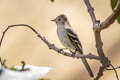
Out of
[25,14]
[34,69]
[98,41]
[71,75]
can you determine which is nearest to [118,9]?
[98,41]

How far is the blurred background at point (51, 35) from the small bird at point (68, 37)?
0.67 metres

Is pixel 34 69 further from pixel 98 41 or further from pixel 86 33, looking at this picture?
pixel 86 33

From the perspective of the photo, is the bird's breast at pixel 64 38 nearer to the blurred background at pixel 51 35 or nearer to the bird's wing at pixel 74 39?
the bird's wing at pixel 74 39

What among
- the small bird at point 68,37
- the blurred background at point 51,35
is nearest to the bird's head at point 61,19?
the small bird at point 68,37

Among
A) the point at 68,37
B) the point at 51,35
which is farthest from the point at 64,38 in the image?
the point at 51,35

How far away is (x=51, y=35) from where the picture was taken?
3.22 m

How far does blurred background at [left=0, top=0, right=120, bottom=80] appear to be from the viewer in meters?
3.01

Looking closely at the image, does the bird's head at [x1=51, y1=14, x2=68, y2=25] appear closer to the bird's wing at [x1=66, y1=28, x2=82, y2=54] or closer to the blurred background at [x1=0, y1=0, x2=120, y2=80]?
the bird's wing at [x1=66, y1=28, x2=82, y2=54]

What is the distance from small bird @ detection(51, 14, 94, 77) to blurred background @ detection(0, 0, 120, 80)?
0.67 metres

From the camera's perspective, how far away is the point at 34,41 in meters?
3.39

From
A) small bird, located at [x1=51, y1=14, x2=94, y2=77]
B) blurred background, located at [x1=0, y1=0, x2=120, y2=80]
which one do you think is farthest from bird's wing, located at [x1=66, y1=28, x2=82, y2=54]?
blurred background, located at [x1=0, y1=0, x2=120, y2=80]

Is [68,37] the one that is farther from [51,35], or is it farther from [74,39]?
[51,35]

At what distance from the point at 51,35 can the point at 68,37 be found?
1.19 m

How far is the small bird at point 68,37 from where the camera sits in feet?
6.05
